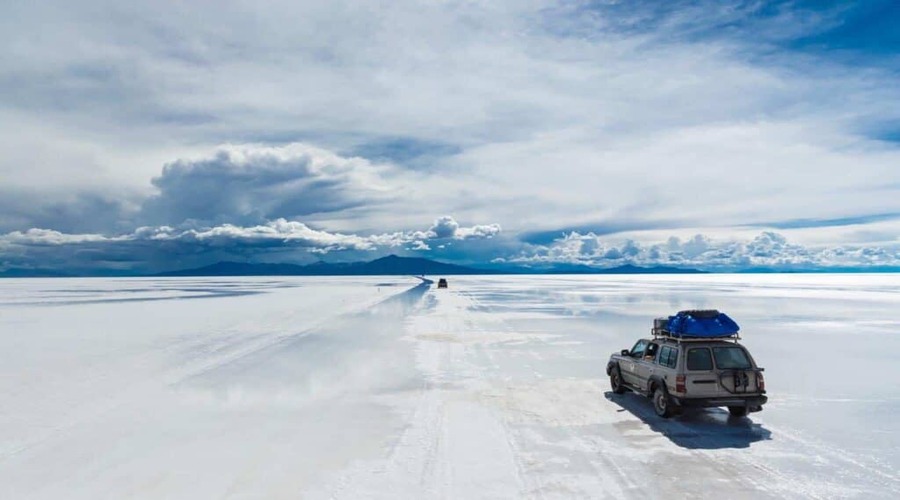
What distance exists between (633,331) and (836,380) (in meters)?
13.5

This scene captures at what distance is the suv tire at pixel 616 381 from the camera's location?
1589 centimetres

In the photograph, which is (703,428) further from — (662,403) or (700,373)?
(700,373)

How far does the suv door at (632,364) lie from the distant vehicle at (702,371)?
768mm

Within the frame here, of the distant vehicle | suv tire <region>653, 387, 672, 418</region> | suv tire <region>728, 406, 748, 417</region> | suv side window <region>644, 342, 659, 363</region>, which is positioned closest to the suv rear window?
the distant vehicle

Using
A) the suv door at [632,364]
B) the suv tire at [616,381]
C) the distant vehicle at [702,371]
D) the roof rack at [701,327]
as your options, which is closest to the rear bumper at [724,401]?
the distant vehicle at [702,371]

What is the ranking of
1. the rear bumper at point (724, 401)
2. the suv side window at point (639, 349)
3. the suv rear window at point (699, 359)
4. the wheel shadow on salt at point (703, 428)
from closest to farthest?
the wheel shadow on salt at point (703, 428), the rear bumper at point (724, 401), the suv rear window at point (699, 359), the suv side window at point (639, 349)

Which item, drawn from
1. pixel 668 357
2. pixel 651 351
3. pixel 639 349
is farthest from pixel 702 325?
pixel 639 349

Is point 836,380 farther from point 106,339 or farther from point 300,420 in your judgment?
point 106,339

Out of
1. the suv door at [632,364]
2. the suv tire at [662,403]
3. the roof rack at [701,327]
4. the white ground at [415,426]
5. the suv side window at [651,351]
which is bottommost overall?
the white ground at [415,426]

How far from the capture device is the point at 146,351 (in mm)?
24375

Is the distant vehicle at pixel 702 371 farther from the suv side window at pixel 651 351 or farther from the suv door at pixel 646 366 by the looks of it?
the suv side window at pixel 651 351

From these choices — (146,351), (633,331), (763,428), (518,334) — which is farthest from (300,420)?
(633,331)

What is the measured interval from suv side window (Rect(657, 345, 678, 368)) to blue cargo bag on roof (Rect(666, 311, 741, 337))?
0.37m

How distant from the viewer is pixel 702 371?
12859 mm
